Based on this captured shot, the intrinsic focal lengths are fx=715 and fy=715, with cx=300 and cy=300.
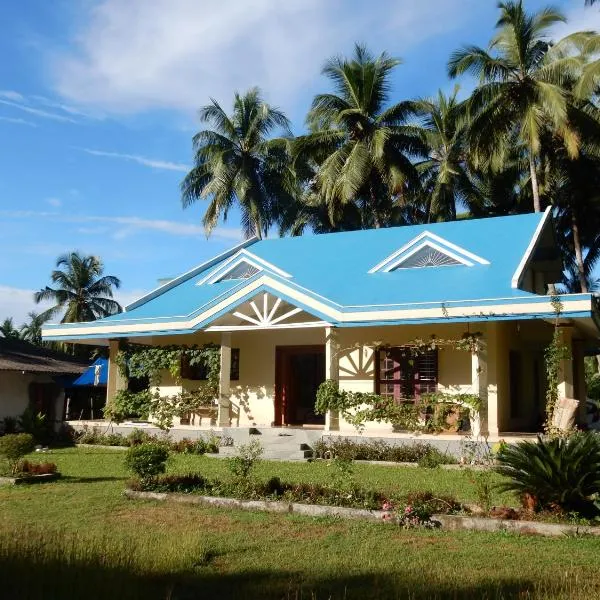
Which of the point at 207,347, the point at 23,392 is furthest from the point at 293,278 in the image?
the point at 23,392

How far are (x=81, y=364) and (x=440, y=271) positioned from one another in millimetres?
16956

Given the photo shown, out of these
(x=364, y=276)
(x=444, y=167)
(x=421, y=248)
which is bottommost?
(x=364, y=276)

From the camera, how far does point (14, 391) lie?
78.3 feet

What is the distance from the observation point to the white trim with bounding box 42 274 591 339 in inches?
592

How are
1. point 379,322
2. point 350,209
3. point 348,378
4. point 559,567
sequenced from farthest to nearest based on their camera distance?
1. point 350,209
2. point 348,378
3. point 379,322
4. point 559,567

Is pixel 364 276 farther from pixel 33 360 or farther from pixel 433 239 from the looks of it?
pixel 33 360

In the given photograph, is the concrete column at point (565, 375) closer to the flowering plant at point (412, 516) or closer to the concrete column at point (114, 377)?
the flowering plant at point (412, 516)

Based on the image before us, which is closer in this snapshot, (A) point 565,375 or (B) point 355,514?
(B) point 355,514

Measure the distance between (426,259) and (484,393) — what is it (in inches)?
200

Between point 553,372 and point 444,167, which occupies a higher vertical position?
point 444,167

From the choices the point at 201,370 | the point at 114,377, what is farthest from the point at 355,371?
the point at 114,377

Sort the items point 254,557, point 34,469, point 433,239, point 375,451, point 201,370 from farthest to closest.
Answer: point 201,370
point 433,239
point 375,451
point 34,469
point 254,557

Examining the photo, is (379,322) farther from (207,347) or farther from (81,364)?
(81,364)

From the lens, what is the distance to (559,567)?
269 inches
